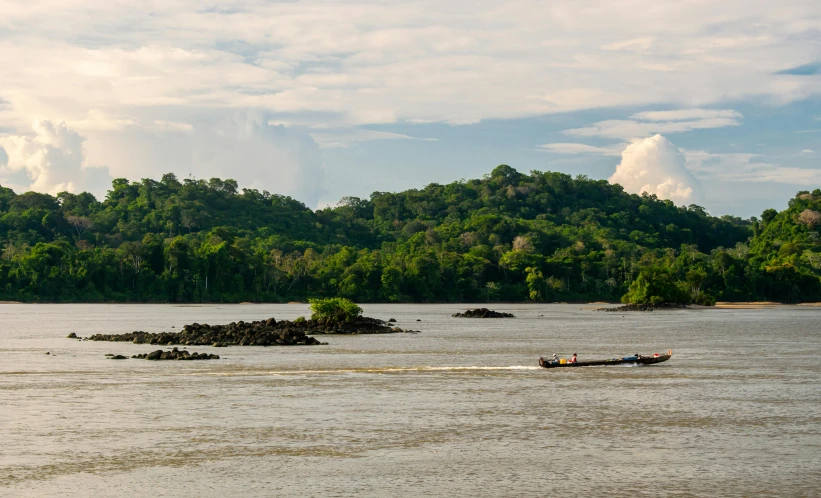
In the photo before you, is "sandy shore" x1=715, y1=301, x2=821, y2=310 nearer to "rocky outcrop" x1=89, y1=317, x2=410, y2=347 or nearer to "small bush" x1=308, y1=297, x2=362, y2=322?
"small bush" x1=308, y1=297, x2=362, y2=322

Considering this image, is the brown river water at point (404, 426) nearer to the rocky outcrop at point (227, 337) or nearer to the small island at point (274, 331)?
the rocky outcrop at point (227, 337)

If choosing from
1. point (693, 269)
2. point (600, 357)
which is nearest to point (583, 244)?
point (693, 269)

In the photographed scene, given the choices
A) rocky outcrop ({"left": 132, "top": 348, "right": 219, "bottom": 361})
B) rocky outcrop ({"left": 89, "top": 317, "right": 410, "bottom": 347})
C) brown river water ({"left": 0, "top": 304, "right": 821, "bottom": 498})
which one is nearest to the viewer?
brown river water ({"left": 0, "top": 304, "right": 821, "bottom": 498})

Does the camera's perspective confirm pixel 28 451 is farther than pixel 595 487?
Yes

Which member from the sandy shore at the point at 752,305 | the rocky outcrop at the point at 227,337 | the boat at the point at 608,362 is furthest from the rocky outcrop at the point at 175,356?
the sandy shore at the point at 752,305

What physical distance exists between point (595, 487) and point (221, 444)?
35.4ft

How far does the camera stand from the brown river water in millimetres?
21062

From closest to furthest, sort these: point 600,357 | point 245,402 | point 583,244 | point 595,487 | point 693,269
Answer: point 595,487
point 245,402
point 600,357
point 693,269
point 583,244

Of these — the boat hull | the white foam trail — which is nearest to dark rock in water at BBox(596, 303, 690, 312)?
the boat hull

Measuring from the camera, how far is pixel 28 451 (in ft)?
79.4

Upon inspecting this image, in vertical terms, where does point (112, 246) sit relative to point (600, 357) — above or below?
above

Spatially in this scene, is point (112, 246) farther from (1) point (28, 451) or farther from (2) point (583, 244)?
(1) point (28, 451)

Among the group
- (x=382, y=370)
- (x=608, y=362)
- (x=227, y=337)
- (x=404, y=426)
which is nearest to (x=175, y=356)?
(x=382, y=370)

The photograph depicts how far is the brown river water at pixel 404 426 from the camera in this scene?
21062 mm
